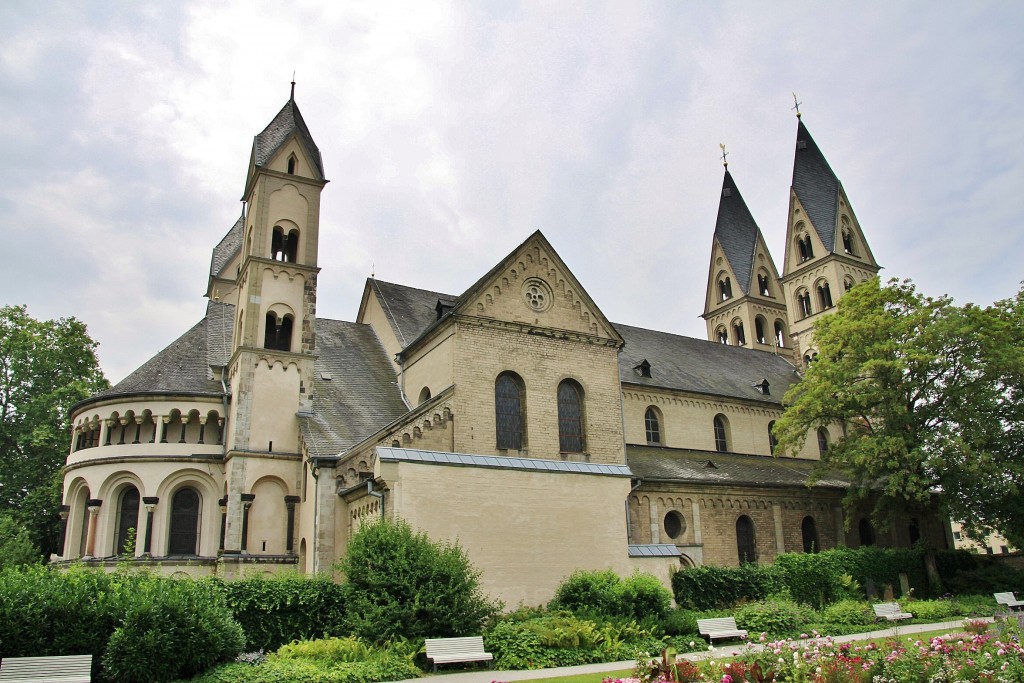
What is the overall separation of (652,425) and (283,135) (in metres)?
21.3

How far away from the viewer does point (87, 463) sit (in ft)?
90.6

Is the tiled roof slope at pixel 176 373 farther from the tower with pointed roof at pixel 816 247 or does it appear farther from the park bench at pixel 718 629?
the tower with pointed roof at pixel 816 247

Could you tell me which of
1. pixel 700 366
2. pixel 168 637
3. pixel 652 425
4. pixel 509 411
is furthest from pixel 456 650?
pixel 700 366

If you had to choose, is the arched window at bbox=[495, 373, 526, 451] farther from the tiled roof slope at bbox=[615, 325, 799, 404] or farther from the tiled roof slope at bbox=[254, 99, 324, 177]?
the tiled roof slope at bbox=[254, 99, 324, 177]

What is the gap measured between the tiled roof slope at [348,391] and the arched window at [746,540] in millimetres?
14805

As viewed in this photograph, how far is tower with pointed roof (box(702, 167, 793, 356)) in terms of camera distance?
180 feet

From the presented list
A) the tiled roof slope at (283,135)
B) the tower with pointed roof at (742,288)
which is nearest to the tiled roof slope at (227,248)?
the tiled roof slope at (283,135)

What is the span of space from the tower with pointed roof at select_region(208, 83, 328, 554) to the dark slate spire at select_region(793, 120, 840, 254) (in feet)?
119

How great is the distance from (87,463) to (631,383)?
22932mm

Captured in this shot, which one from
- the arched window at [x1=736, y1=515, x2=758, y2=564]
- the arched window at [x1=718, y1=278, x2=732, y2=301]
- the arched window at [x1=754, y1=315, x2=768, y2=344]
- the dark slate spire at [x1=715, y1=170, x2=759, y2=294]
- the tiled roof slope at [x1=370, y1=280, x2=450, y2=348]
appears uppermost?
the dark slate spire at [x1=715, y1=170, x2=759, y2=294]

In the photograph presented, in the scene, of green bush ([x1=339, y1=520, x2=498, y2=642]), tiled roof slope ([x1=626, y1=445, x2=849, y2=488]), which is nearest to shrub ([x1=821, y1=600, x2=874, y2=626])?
tiled roof slope ([x1=626, y1=445, x2=849, y2=488])

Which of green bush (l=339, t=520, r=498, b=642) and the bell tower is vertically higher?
the bell tower

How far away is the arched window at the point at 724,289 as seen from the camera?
187ft

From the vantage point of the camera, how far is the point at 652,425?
37.3 m
